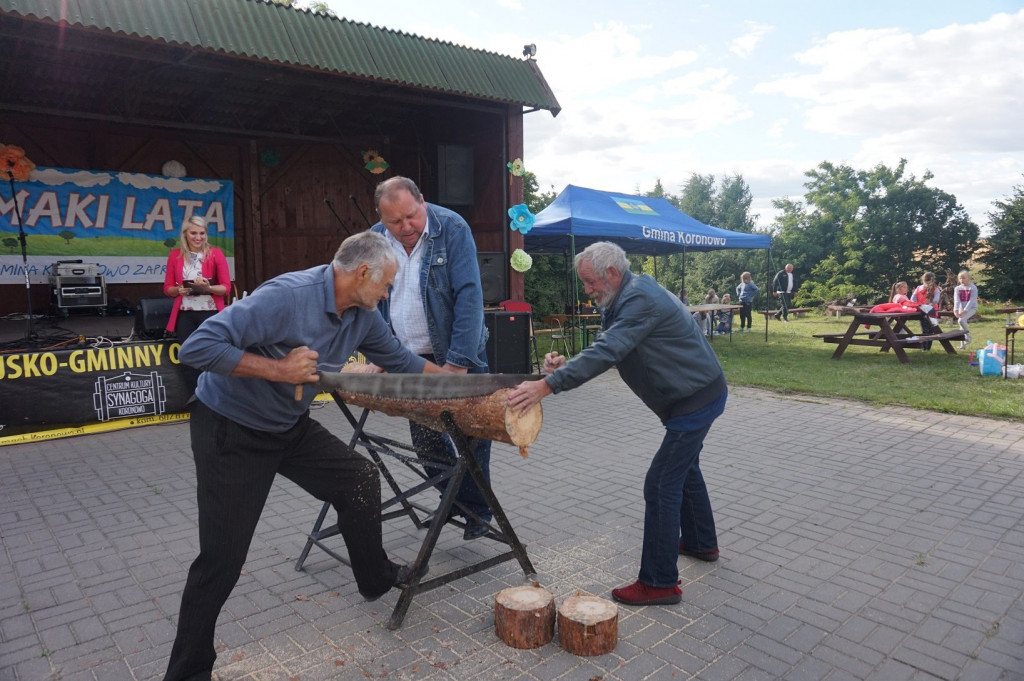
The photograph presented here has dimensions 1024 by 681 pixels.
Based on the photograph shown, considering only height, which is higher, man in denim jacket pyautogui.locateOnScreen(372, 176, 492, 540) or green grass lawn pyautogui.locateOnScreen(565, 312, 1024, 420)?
man in denim jacket pyautogui.locateOnScreen(372, 176, 492, 540)

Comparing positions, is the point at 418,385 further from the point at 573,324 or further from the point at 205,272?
the point at 573,324

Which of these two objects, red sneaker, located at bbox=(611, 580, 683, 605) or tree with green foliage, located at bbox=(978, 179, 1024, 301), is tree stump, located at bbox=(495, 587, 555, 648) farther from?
tree with green foliage, located at bbox=(978, 179, 1024, 301)

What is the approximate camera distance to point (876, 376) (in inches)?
403

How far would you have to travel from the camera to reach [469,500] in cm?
397

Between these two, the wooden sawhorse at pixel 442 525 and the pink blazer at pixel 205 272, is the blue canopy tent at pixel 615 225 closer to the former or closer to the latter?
the pink blazer at pixel 205 272

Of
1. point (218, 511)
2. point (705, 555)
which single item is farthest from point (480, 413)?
point (705, 555)

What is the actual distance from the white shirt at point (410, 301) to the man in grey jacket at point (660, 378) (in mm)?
927

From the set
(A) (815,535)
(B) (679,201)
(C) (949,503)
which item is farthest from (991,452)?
(B) (679,201)

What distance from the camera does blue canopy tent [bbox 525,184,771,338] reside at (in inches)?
473

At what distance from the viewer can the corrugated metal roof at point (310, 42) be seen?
6836mm

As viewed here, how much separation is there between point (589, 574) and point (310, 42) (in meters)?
6.88

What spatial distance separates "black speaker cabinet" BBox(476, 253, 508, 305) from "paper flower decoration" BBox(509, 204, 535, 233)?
18.9 inches

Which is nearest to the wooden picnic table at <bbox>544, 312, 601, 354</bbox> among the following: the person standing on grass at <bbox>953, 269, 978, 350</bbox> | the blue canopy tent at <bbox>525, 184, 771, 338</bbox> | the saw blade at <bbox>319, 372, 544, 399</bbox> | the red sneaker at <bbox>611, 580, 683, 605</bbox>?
the blue canopy tent at <bbox>525, 184, 771, 338</bbox>

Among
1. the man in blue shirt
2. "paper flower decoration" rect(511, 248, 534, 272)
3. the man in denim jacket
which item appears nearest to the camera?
the man in blue shirt
